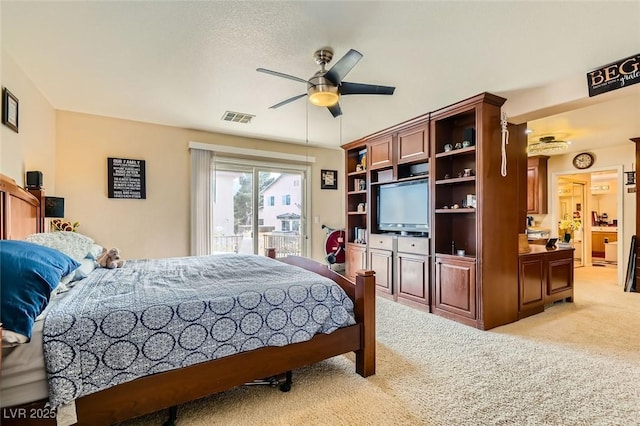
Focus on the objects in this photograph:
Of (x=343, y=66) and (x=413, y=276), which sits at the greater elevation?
(x=343, y=66)

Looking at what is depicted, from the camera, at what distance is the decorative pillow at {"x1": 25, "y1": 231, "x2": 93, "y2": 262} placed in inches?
86.3

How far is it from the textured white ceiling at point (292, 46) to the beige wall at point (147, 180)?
0.47m

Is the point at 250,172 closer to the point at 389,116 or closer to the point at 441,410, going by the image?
the point at 389,116

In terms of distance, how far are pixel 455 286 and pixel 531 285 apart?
1.01m

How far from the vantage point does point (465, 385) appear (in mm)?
2139

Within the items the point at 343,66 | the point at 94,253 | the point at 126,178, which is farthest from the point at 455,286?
the point at 126,178

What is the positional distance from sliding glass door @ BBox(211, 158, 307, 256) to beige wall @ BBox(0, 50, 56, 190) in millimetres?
2056

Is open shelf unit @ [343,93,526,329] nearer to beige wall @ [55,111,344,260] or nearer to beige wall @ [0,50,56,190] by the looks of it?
beige wall @ [55,111,344,260]

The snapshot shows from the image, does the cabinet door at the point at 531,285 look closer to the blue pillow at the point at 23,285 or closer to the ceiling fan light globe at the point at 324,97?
the ceiling fan light globe at the point at 324,97

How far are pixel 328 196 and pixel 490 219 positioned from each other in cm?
340

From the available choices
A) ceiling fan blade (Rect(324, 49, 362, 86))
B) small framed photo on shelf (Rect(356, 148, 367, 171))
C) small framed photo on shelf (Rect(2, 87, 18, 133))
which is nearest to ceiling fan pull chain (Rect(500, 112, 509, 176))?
ceiling fan blade (Rect(324, 49, 362, 86))

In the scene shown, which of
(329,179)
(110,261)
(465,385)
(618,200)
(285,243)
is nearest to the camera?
(465,385)

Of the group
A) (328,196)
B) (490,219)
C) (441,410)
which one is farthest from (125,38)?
(328,196)

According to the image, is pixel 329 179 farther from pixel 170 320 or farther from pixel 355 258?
pixel 170 320
